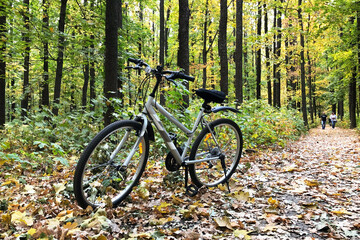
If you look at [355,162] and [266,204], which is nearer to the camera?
[266,204]

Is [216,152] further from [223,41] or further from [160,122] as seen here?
[223,41]

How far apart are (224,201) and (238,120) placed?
4.38 m

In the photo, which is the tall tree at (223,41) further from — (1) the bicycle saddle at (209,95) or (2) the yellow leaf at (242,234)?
(2) the yellow leaf at (242,234)

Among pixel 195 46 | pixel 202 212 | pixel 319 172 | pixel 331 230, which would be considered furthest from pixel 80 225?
pixel 195 46

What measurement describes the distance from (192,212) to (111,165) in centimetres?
99

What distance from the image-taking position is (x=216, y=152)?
335cm

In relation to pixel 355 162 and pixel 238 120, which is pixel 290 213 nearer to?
pixel 355 162

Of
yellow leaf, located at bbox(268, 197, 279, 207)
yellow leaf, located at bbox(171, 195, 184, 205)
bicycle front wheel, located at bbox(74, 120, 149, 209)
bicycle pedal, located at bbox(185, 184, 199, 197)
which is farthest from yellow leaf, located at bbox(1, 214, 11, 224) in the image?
yellow leaf, located at bbox(268, 197, 279, 207)

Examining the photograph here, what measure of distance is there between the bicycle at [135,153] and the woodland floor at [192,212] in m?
0.20

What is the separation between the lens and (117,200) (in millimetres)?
2523

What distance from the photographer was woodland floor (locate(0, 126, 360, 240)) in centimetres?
203

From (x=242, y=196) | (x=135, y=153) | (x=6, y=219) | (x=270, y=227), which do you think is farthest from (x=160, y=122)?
(x=6, y=219)

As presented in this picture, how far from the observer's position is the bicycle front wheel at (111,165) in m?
2.20

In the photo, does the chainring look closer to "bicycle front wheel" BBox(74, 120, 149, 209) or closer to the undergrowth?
"bicycle front wheel" BBox(74, 120, 149, 209)
